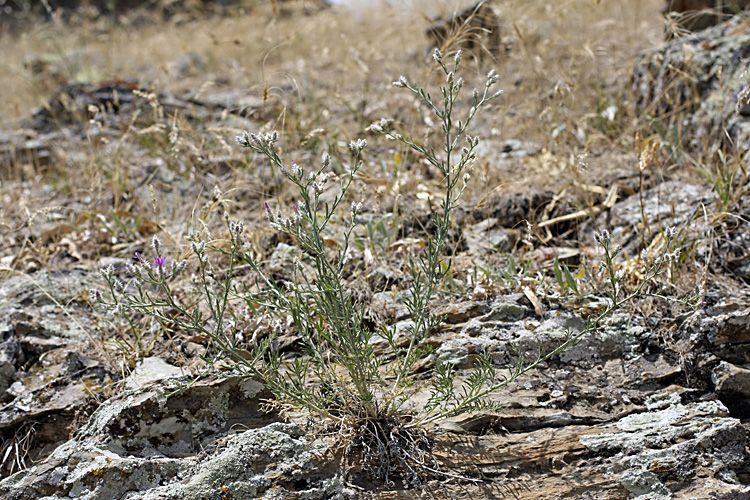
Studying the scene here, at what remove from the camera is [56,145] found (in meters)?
4.80

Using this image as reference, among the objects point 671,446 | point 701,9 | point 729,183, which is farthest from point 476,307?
point 701,9

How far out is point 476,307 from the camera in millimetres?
2619

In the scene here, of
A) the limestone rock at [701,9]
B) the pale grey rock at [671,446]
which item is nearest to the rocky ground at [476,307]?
the pale grey rock at [671,446]

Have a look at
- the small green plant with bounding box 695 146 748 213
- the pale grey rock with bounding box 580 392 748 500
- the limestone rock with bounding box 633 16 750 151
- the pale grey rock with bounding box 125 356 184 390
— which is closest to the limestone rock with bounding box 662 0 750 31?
the limestone rock with bounding box 633 16 750 151

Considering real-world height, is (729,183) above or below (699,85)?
below

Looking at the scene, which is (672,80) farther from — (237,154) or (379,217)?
(237,154)

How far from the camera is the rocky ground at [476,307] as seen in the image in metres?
1.92

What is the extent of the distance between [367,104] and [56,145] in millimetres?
2726

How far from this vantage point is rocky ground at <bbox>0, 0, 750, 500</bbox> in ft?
6.31

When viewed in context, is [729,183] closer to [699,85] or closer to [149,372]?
[699,85]

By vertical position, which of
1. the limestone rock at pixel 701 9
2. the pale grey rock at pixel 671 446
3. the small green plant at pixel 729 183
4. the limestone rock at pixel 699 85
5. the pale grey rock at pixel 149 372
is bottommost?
the pale grey rock at pixel 671 446

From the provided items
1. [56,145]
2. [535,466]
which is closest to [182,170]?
Answer: [56,145]

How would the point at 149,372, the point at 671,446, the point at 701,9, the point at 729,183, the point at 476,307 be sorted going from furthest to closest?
the point at 701,9, the point at 729,183, the point at 476,307, the point at 149,372, the point at 671,446

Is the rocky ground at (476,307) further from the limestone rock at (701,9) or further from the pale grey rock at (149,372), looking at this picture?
the limestone rock at (701,9)
